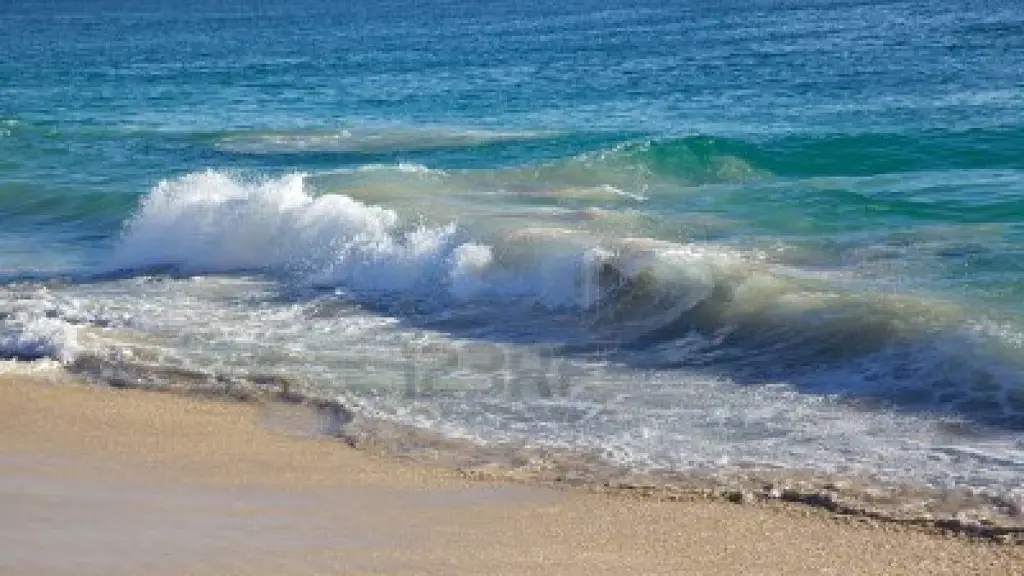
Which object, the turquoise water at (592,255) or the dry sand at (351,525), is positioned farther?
the turquoise water at (592,255)

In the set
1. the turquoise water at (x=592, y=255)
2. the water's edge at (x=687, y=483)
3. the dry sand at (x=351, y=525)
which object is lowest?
the dry sand at (x=351, y=525)

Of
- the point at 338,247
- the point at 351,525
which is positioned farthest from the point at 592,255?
the point at 351,525

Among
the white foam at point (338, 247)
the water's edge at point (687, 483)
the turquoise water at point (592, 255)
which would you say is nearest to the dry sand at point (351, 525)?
the water's edge at point (687, 483)

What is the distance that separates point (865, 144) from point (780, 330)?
1042 centimetres

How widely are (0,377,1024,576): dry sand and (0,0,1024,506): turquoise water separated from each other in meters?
0.86

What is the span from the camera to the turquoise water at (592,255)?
994cm

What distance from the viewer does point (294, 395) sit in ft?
35.1

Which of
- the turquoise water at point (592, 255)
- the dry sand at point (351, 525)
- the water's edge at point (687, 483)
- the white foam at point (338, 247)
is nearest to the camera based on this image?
the dry sand at point (351, 525)

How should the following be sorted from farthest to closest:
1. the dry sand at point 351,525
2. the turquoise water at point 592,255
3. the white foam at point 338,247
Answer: the white foam at point 338,247 → the turquoise water at point 592,255 → the dry sand at point 351,525

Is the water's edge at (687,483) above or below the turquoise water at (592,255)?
below

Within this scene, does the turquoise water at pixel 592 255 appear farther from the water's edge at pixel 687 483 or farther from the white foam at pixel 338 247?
the water's edge at pixel 687 483

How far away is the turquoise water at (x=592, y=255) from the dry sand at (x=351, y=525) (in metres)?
0.86

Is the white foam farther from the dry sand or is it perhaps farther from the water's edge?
the dry sand

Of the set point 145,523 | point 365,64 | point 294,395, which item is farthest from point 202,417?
point 365,64
